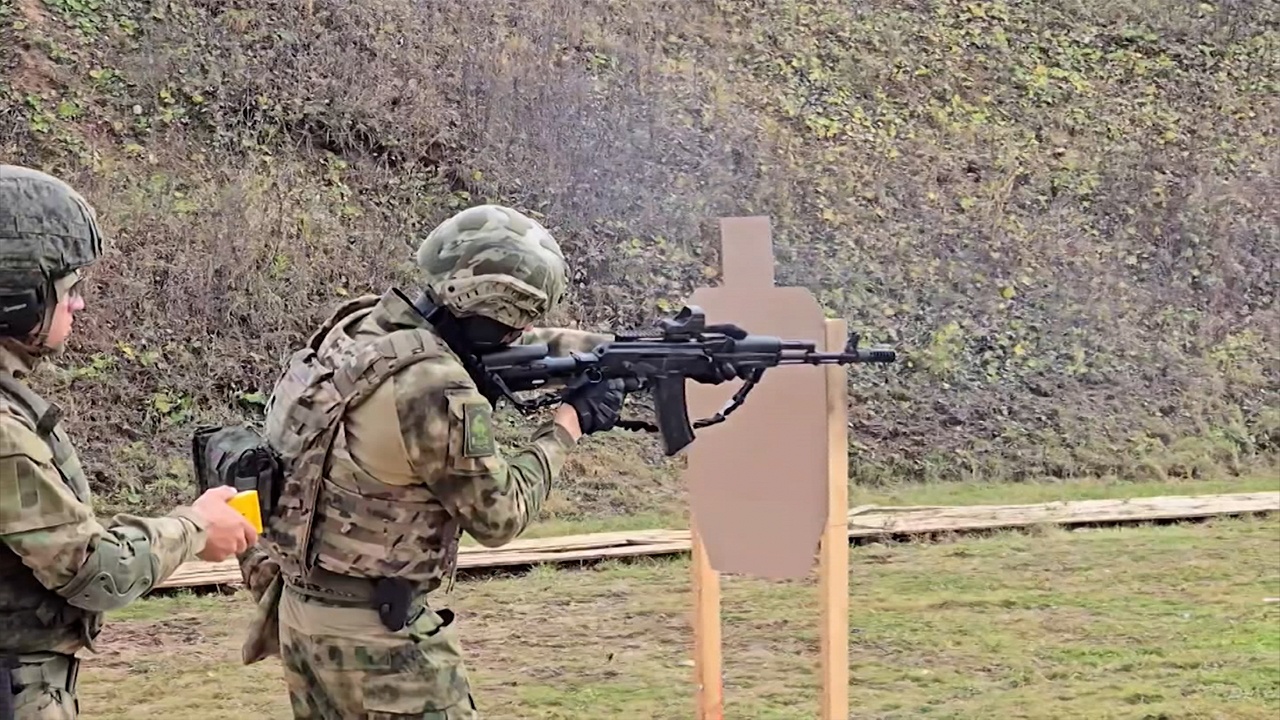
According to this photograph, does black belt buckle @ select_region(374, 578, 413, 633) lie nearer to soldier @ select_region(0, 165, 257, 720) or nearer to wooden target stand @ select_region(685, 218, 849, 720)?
soldier @ select_region(0, 165, 257, 720)

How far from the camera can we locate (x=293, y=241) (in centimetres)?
863

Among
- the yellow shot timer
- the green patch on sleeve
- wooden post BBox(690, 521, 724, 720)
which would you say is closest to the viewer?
the yellow shot timer

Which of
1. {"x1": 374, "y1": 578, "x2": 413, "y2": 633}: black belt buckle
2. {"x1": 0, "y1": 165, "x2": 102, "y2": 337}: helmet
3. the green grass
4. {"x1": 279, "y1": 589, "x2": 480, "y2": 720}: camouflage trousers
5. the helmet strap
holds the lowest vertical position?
the green grass

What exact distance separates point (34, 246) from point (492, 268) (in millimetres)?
896

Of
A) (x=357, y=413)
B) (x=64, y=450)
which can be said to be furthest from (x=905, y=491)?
(x=64, y=450)

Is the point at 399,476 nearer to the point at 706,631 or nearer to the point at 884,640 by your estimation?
the point at 706,631

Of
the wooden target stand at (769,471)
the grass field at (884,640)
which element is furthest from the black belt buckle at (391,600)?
the grass field at (884,640)

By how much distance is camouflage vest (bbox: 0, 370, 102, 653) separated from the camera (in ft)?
7.14

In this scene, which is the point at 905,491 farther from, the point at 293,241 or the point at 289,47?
the point at 289,47

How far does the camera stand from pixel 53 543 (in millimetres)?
2096

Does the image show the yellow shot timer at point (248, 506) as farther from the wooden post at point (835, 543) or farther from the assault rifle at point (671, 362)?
the wooden post at point (835, 543)

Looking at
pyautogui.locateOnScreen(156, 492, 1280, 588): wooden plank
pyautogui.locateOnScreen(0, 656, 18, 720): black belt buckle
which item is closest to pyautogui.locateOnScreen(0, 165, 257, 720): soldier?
pyautogui.locateOnScreen(0, 656, 18, 720): black belt buckle

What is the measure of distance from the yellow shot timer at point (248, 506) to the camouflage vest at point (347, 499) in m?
0.22

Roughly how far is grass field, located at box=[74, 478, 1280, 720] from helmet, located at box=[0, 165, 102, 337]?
9.41 feet
